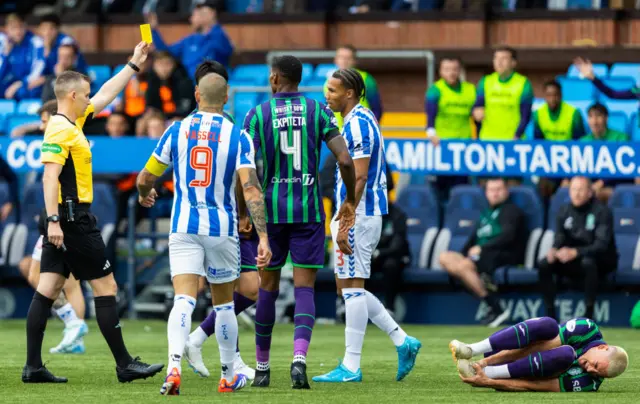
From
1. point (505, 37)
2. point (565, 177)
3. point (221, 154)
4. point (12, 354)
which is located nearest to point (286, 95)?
point (221, 154)

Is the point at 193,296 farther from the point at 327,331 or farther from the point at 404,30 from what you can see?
the point at 404,30

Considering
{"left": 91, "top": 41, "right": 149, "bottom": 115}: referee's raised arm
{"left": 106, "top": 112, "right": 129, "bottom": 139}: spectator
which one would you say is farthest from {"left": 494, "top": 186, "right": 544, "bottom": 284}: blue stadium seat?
{"left": 91, "top": 41, "right": 149, "bottom": 115}: referee's raised arm

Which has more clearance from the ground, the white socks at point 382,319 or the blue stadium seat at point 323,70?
the blue stadium seat at point 323,70

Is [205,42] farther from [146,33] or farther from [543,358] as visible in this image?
[543,358]

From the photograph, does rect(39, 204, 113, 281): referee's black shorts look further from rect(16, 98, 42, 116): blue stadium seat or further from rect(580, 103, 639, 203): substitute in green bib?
rect(16, 98, 42, 116): blue stadium seat

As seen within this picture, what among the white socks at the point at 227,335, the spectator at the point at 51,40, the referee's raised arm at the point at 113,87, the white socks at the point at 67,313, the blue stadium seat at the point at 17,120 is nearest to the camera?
the white socks at the point at 227,335

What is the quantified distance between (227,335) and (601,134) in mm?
7646

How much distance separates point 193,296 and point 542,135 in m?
8.09

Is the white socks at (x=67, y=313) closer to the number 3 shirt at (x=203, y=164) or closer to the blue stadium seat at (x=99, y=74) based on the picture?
the number 3 shirt at (x=203, y=164)

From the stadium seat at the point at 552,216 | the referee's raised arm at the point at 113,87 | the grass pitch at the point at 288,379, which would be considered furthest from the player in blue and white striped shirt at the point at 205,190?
the stadium seat at the point at 552,216

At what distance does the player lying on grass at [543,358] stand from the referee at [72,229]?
2058 mm

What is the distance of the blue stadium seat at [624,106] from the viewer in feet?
54.9

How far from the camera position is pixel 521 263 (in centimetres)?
1517

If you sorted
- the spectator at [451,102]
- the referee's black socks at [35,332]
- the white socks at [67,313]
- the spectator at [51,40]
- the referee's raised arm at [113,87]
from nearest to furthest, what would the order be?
the referee's black socks at [35,332]
the referee's raised arm at [113,87]
the white socks at [67,313]
the spectator at [451,102]
the spectator at [51,40]
